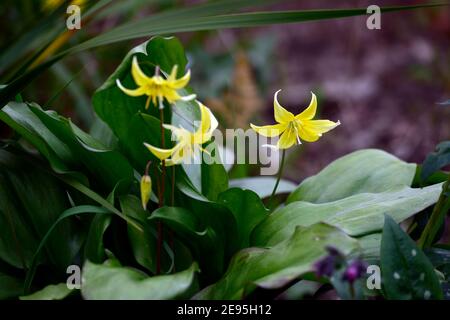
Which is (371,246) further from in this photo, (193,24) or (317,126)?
(193,24)

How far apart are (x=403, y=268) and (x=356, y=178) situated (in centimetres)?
42

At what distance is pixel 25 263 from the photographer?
127 cm

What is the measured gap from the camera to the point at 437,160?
119 centimetres

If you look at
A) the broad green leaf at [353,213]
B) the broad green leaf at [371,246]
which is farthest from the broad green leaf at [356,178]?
the broad green leaf at [371,246]

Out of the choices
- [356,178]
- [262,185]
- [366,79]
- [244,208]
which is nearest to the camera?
[244,208]

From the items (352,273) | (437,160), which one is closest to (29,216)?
(352,273)

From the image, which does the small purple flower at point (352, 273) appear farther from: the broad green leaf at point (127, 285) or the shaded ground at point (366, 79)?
the shaded ground at point (366, 79)

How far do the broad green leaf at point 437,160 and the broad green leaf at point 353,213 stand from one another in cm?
6

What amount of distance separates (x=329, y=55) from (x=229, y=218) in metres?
3.26

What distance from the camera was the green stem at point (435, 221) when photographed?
3.98 ft

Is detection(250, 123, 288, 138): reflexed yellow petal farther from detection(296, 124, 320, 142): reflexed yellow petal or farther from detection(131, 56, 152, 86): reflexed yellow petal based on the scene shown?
detection(131, 56, 152, 86): reflexed yellow petal
